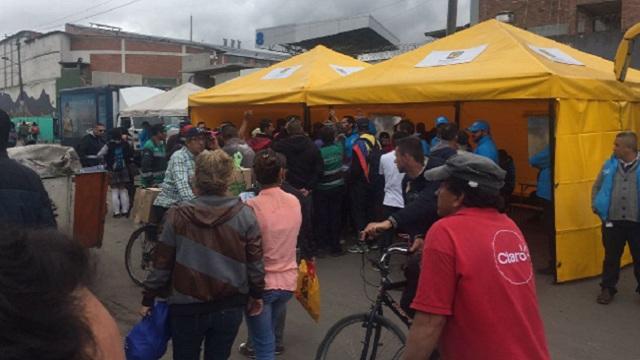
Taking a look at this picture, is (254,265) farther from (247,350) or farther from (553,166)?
(553,166)

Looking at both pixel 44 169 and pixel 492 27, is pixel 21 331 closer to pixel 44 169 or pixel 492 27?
pixel 44 169

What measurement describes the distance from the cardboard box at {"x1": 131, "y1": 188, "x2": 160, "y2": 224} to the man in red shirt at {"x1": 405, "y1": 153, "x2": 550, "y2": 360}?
4.96 meters

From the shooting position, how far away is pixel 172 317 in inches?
126

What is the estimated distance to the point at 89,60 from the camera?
5622 cm

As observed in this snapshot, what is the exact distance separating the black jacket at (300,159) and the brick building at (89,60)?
42.5 meters

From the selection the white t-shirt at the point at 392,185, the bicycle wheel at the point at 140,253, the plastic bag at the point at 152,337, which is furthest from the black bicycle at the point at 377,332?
the white t-shirt at the point at 392,185

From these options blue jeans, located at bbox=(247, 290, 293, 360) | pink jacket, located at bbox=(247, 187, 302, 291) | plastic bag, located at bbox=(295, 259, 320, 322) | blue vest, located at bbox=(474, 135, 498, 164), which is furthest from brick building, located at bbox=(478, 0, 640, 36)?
blue jeans, located at bbox=(247, 290, 293, 360)

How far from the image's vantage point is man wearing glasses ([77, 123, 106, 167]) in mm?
11422

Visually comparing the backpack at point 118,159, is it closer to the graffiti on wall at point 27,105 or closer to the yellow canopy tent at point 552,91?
the yellow canopy tent at point 552,91

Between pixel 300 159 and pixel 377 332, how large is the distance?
3.83 m

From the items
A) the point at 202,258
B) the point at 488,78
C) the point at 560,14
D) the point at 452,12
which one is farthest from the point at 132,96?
the point at 202,258

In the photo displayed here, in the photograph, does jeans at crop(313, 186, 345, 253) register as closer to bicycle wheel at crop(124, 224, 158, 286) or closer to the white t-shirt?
the white t-shirt

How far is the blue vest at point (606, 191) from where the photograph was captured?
637 cm

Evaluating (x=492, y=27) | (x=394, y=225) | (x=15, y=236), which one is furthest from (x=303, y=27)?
(x=15, y=236)
